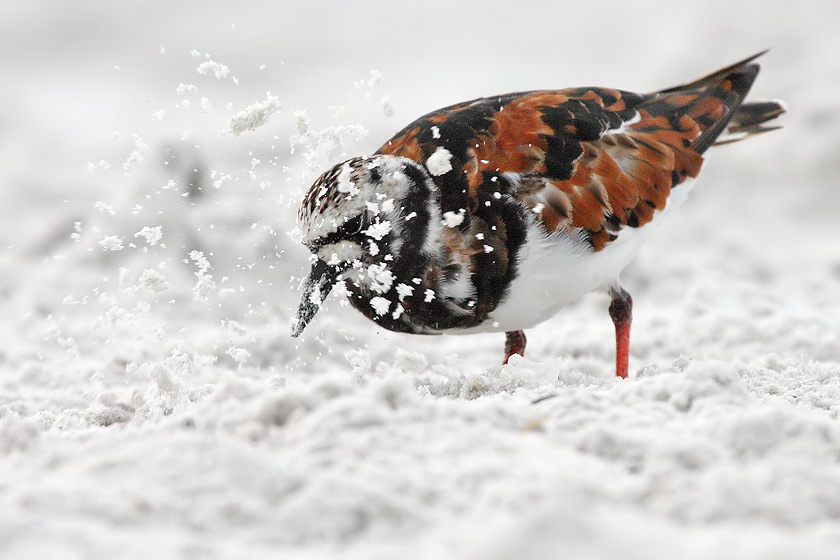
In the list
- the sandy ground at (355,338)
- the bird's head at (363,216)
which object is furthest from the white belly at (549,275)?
the bird's head at (363,216)

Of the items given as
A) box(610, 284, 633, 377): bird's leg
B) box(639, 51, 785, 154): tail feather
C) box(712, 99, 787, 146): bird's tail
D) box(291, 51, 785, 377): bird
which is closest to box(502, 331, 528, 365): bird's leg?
box(610, 284, 633, 377): bird's leg

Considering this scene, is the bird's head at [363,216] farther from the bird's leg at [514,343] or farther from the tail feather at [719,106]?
the tail feather at [719,106]

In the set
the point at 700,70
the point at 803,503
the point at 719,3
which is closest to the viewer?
the point at 803,503

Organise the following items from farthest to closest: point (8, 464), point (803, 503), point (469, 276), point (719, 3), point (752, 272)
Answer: point (719, 3) → point (752, 272) → point (469, 276) → point (8, 464) → point (803, 503)

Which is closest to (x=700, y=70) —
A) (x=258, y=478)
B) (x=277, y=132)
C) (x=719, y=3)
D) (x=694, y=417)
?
(x=719, y=3)

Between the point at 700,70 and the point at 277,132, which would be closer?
the point at 277,132

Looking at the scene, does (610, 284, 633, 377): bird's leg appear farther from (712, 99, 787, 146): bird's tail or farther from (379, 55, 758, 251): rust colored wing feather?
(712, 99, 787, 146): bird's tail

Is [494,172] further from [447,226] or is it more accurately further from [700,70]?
[700,70]

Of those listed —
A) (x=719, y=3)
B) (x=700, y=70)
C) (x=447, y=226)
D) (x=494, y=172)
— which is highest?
(x=719, y=3)
